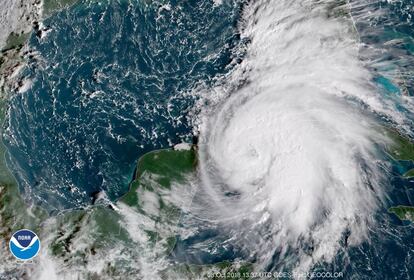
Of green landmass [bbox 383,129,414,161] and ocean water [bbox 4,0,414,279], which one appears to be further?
green landmass [bbox 383,129,414,161]

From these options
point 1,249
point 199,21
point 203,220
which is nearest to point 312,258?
point 203,220

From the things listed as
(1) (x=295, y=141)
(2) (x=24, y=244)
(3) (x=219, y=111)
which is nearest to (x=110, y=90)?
(3) (x=219, y=111)

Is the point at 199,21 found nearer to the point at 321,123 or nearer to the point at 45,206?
the point at 321,123

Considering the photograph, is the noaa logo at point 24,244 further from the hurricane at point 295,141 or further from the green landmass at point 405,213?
the green landmass at point 405,213

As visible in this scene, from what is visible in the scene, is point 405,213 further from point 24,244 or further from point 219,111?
point 24,244

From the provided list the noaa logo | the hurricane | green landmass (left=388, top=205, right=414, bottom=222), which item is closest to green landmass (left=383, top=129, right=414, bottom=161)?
the hurricane

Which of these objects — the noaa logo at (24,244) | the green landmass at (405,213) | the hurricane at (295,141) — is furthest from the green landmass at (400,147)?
the noaa logo at (24,244)

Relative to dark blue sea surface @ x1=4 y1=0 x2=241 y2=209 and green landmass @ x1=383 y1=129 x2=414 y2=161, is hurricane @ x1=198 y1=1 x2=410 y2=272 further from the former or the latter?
dark blue sea surface @ x1=4 y1=0 x2=241 y2=209
